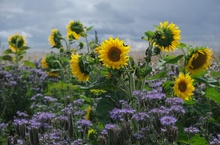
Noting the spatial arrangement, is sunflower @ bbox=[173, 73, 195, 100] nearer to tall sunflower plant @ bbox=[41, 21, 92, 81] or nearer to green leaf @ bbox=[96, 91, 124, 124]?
green leaf @ bbox=[96, 91, 124, 124]

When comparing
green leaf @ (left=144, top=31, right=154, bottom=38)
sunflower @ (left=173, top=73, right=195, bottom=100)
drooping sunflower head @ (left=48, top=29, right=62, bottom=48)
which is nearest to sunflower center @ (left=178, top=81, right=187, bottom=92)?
sunflower @ (left=173, top=73, right=195, bottom=100)

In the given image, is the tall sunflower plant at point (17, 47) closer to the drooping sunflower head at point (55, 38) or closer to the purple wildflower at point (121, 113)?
the drooping sunflower head at point (55, 38)

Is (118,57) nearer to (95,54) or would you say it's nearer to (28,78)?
(95,54)

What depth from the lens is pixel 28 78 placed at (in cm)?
977

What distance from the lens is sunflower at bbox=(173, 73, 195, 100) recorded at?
4.99m

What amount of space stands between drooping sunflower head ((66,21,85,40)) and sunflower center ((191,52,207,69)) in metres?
3.06

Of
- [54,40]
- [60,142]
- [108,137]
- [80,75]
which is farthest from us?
[54,40]

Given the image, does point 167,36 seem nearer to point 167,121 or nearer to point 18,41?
point 167,121

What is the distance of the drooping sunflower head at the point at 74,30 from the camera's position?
800cm

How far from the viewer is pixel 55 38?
8.67 meters

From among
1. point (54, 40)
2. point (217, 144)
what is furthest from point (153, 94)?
point (54, 40)

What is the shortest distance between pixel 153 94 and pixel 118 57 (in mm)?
608

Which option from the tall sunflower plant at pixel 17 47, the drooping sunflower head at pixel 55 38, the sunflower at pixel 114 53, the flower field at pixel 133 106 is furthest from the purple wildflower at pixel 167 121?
the tall sunflower plant at pixel 17 47

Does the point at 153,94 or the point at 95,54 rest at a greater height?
the point at 95,54
